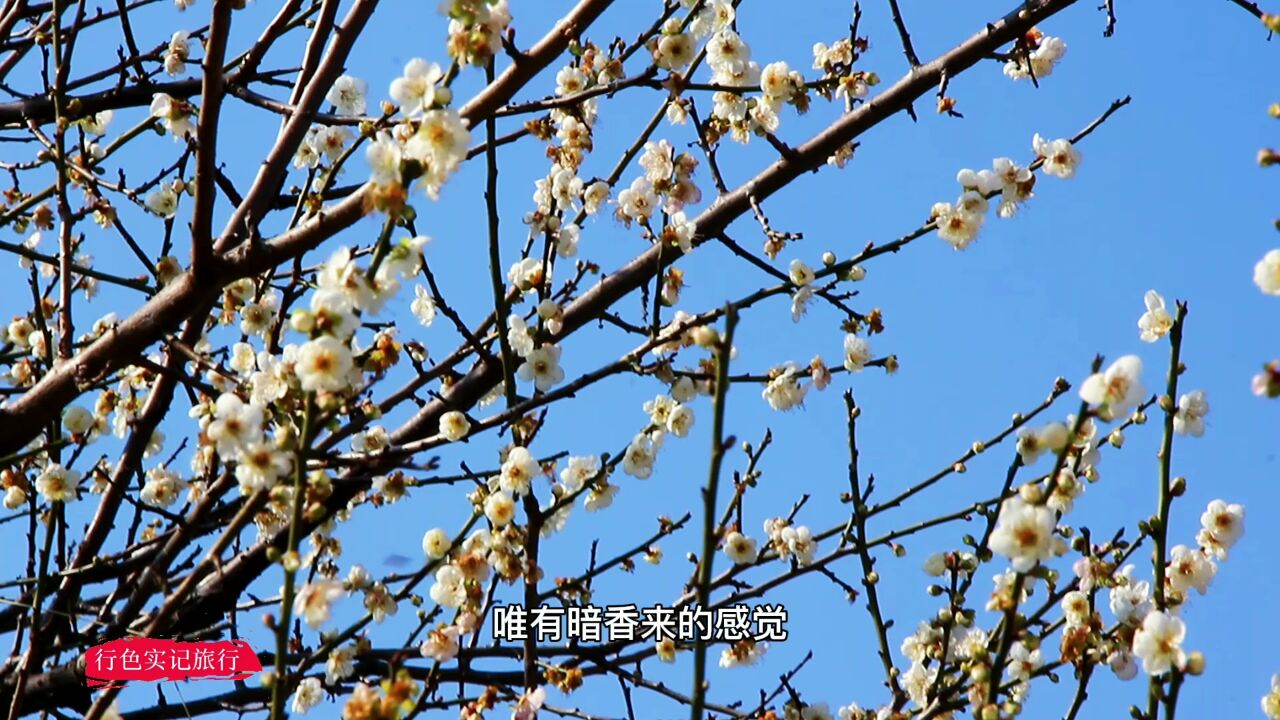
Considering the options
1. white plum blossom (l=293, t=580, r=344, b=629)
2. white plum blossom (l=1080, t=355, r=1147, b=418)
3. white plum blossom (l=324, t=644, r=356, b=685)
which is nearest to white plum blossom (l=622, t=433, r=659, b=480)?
white plum blossom (l=324, t=644, r=356, b=685)

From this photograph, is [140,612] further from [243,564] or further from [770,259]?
[770,259]

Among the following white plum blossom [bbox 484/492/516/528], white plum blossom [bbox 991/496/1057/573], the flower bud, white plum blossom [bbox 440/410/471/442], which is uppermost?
white plum blossom [bbox 440/410/471/442]

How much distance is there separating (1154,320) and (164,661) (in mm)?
2979

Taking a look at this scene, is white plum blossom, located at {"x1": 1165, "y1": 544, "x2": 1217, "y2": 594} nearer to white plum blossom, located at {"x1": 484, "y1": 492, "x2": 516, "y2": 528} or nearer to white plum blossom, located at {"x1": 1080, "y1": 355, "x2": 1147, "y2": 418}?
white plum blossom, located at {"x1": 1080, "y1": 355, "x2": 1147, "y2": 418}

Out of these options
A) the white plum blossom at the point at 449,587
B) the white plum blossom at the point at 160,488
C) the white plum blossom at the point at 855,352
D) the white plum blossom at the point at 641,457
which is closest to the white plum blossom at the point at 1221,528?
the white plum blossom at the point at 855,352

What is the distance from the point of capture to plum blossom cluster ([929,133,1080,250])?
13.2 ft

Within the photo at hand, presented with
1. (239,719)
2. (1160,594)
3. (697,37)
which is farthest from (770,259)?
(239,719)

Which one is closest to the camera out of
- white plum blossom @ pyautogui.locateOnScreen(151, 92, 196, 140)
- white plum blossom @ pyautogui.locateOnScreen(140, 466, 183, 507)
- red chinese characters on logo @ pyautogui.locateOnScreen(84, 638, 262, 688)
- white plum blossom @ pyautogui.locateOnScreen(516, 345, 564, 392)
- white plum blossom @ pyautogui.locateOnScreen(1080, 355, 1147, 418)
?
white plum blossom @ pyautogui.locateOnScreen(1080, 355, 1147, 418)

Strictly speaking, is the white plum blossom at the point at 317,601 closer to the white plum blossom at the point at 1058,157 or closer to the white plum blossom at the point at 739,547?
the white plum blossom at the point at 739,547

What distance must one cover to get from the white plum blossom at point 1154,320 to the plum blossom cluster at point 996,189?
1.87 ft

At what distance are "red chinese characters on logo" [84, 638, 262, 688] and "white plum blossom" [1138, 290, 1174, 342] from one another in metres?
2.83

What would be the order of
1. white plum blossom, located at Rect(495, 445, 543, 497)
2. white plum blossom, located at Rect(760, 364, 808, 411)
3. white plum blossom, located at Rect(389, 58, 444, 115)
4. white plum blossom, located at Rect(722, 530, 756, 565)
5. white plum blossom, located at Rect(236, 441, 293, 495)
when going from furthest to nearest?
white plum blossom, located at Rect(722, 530, 756, 565)
white plum blossom, located at Rect(760, 364, 808, 411)
white plum blossom, located at Rect(495, 445, 543, 497)
white plum blossom, located at Rect(389, 58, 444, 115)
white plum blossom, located at Rect(236, 441, 293, 495)

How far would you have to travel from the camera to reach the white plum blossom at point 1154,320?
374cm

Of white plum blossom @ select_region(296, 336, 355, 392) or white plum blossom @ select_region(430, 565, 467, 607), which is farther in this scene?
white plum blossom @ select_region(430, 565, 467, 607)
